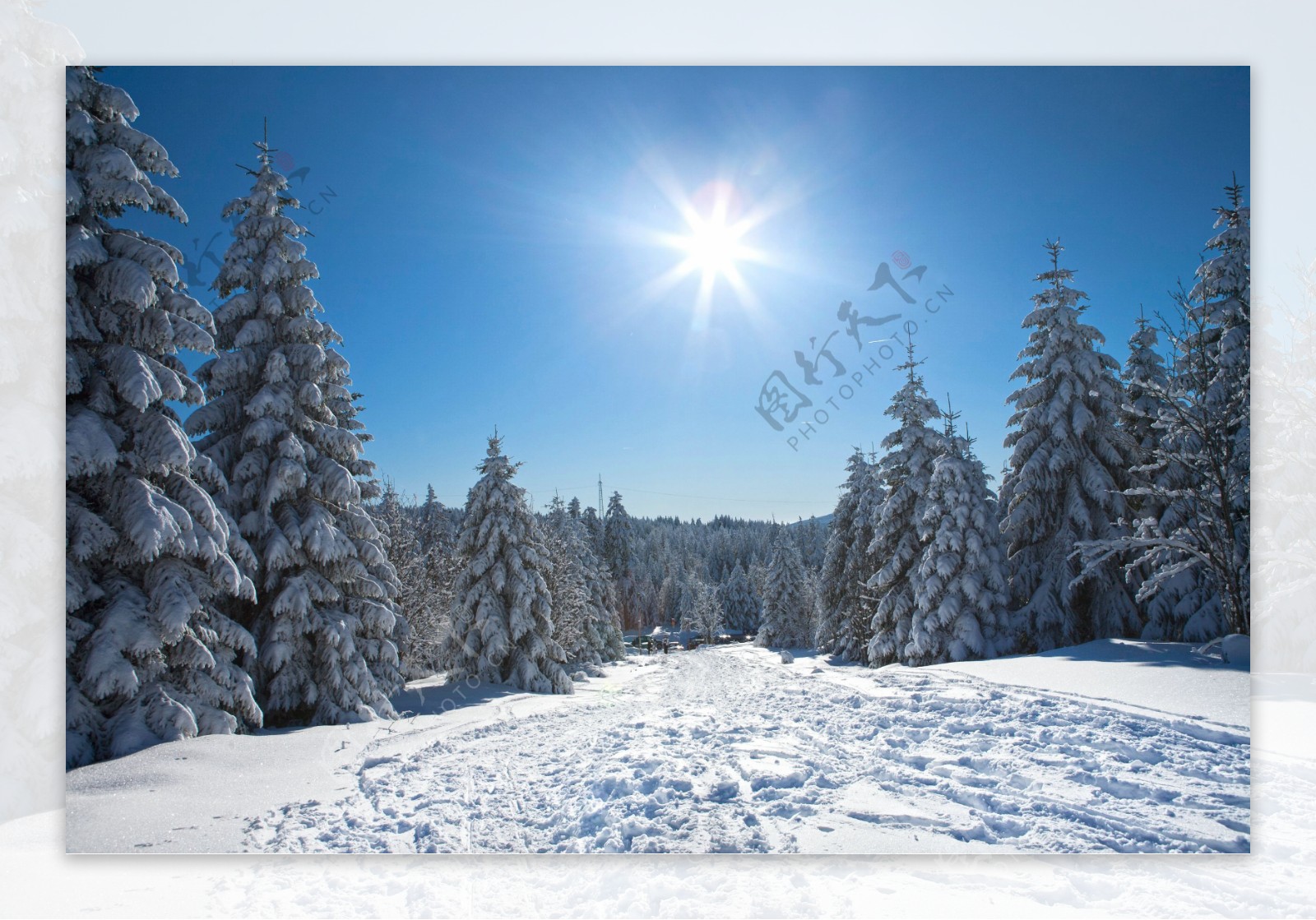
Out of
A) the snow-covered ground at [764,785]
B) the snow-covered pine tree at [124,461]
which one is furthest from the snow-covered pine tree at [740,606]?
the snow-covered pine tree at [124,461]

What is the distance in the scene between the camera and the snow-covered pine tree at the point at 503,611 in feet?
40.5

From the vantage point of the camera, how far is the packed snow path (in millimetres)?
4180

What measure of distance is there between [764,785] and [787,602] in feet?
75.9

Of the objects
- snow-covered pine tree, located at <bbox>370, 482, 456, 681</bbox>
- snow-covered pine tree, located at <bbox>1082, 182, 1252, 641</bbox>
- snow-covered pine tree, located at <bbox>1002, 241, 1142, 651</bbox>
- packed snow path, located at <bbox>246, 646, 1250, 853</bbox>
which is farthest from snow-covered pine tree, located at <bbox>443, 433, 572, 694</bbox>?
snow-covered pine tree, located at <bbox>1082, 182, 1252, 641</bbox>

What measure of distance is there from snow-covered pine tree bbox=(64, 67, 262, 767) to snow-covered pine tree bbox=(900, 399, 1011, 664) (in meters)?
11.3

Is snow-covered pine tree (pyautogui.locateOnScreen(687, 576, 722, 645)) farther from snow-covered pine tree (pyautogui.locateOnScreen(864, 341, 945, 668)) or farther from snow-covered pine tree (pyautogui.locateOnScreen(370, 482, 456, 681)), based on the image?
snow-covered pine tree (pyautogui.locateOnScreen(864, 341, 945, 668))

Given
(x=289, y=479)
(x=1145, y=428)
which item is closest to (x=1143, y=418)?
(x=1145, y=428)

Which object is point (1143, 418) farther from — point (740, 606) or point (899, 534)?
point (740, 606)

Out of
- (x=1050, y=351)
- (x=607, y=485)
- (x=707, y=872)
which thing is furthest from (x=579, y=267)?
(x=1050, y=351)

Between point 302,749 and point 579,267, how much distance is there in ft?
15.8

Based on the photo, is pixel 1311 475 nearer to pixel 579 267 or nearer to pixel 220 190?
pixel 579 267

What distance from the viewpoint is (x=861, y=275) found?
5340 millimetres

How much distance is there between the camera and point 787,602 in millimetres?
26938

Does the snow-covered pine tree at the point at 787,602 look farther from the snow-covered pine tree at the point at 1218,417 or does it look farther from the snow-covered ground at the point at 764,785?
the snow-covered pine tree at the point at 1218,417
